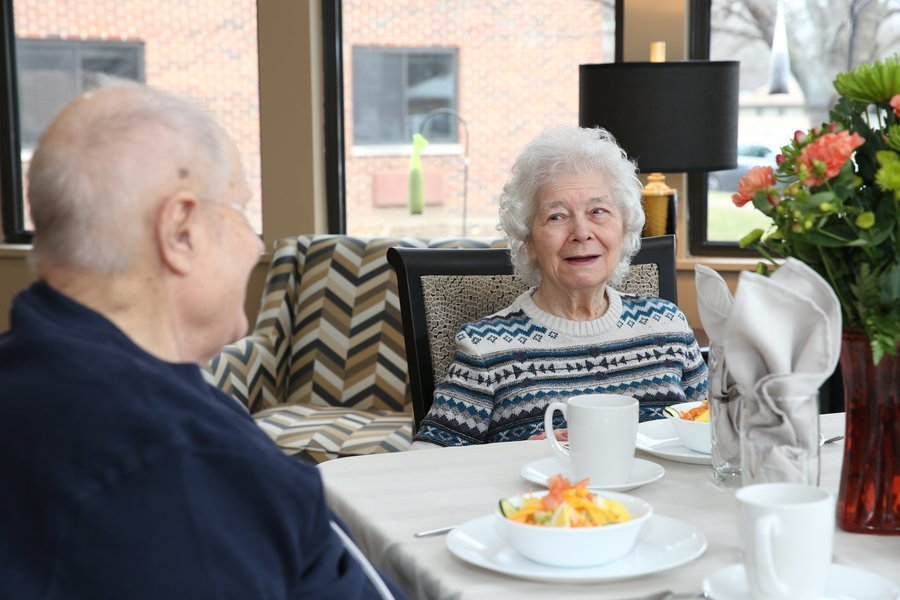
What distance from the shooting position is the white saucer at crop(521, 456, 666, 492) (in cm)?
140

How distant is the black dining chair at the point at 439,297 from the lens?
85.8 inches

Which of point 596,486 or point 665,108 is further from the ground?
point 665,108

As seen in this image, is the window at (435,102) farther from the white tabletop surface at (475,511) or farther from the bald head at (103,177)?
the bald head at (103,177)

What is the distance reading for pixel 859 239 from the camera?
1.16 metres

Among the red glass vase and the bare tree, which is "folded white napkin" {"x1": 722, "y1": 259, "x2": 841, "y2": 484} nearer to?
the red glass vase

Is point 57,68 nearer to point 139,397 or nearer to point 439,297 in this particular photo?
point 439,297

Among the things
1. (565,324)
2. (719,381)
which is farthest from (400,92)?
(719,381)

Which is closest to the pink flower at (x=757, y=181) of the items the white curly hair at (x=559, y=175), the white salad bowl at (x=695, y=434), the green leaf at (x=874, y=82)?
the green leaf at (x=874, y=82)

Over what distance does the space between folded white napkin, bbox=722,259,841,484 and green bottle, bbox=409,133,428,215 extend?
333cm

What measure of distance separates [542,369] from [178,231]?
1.21 m

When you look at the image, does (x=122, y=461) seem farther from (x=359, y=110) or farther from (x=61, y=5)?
(x=61, y=5)

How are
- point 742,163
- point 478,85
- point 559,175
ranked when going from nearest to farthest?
point 559,175, point 742,163, point 478,85

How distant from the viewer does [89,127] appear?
3.01ft

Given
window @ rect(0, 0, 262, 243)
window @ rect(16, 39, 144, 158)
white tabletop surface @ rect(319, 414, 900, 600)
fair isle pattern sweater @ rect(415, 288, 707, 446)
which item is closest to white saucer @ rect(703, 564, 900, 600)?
white tabletop surface @ rect(319, 414, 900, 600)
